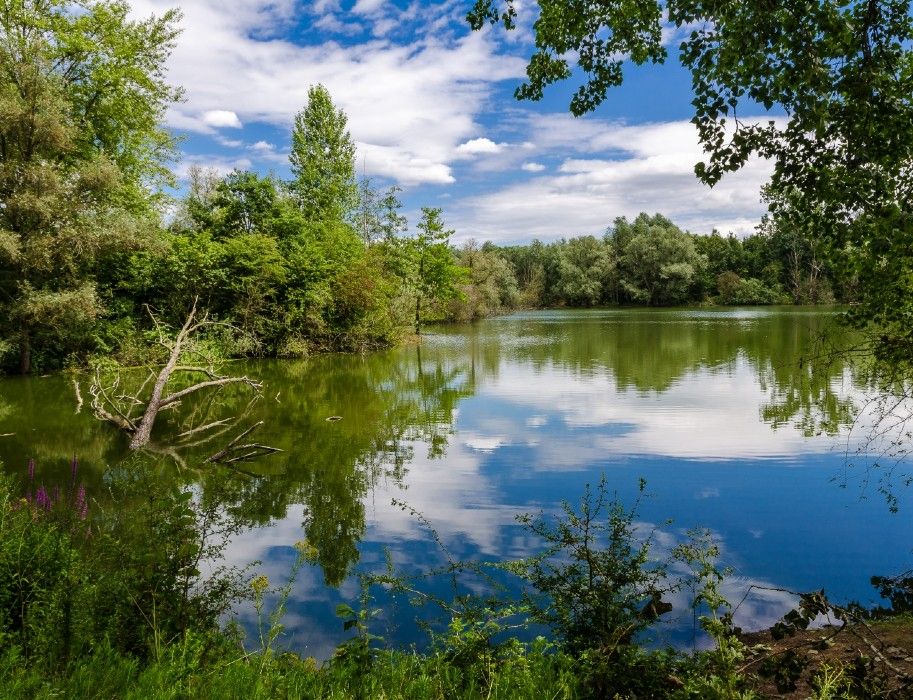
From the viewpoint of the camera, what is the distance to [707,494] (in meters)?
8.41

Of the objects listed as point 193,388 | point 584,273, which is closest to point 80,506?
point 193,388

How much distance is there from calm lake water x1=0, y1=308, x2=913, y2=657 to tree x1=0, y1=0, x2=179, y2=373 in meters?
2.53

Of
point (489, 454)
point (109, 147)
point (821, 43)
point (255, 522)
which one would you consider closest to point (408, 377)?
point (489, 454)

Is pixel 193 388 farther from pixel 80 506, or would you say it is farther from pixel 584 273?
pixel 584 273

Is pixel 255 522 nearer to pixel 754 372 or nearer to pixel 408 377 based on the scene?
pixel 408 377

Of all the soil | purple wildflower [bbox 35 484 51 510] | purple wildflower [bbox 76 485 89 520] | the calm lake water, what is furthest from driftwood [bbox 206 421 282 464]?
the soil

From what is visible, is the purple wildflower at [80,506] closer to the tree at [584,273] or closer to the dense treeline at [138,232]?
the dense treeline at [138,232]

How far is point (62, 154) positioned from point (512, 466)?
19.9 metres

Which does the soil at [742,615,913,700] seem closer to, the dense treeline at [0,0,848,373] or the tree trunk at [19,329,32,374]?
the dense treeline at [0,0,848,373]

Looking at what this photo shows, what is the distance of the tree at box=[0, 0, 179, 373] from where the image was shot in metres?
17.7

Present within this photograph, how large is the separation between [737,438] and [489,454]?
4.83m

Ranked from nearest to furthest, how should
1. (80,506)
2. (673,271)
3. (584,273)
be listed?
Answer: 1. (80,506)
2. (673,271)
3. (584,273)

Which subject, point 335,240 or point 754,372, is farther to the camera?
point 335,240

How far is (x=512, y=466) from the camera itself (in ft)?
32.6
